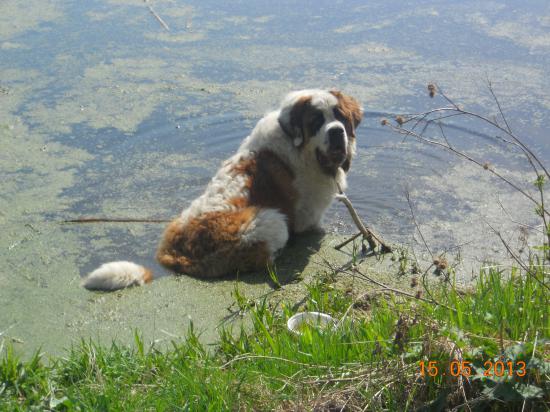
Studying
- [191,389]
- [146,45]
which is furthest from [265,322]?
[146,45]

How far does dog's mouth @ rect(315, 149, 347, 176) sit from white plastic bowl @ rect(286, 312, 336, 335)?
1929 mm

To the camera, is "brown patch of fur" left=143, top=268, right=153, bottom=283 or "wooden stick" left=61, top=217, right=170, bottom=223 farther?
"wooden stick" left=61, top=217, right=170, bottom=223

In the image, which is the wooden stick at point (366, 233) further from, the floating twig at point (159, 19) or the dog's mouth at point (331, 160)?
the floating twig at point (159, 19)

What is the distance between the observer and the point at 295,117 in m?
5.76

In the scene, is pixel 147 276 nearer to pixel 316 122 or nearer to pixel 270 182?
pixel 270 182

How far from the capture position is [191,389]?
10.9ft

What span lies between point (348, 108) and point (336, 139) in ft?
1.31

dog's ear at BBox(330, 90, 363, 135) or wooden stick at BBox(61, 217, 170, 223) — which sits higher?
dog's ear at BBox(330, 90, 363, 135)

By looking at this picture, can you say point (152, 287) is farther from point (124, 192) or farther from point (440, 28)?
point (440, 28)

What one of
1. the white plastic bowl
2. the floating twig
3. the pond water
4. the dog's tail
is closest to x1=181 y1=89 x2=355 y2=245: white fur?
the pond water

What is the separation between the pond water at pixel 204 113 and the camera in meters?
5.84

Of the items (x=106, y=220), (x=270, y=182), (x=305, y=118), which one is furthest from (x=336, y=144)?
(x=106, y=220)

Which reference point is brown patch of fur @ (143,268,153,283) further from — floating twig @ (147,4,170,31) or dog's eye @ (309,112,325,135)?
floating twig @ (147,4,170,31)
